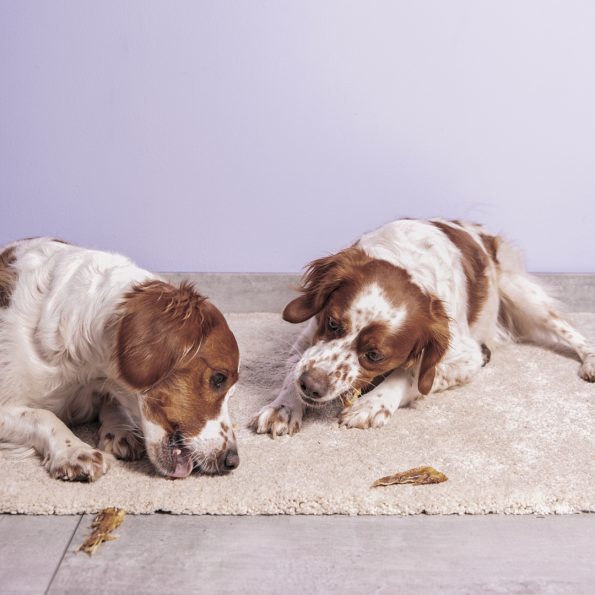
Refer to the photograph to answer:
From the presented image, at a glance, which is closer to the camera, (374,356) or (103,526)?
(103,526)

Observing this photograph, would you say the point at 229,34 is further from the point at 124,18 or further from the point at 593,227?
the point at 593,227

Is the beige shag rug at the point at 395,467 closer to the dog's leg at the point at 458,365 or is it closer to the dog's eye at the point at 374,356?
the dog's leg at the point at 458,365

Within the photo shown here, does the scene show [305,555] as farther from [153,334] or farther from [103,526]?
[153,334]

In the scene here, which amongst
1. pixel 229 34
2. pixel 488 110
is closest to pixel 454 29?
pixel 488 110

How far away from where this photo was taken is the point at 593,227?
3947 mm

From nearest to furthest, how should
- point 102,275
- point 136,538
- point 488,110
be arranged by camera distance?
point 136,538, point 102,275, point 488,110

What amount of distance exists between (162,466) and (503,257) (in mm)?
2052

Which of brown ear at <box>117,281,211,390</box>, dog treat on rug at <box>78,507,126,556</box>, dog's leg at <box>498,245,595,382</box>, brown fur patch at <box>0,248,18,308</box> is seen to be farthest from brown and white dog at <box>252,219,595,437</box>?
brown fur patch at <box>0,248,18,308</box>

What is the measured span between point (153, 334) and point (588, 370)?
6.17 feet

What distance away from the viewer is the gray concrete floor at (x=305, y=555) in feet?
5.83

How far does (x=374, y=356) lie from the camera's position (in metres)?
2.62

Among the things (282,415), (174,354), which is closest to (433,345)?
(282,415)

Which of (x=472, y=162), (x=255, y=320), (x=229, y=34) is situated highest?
(x=229, y=34)

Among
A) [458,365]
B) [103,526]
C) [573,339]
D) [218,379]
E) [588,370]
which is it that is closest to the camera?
[103,526]
